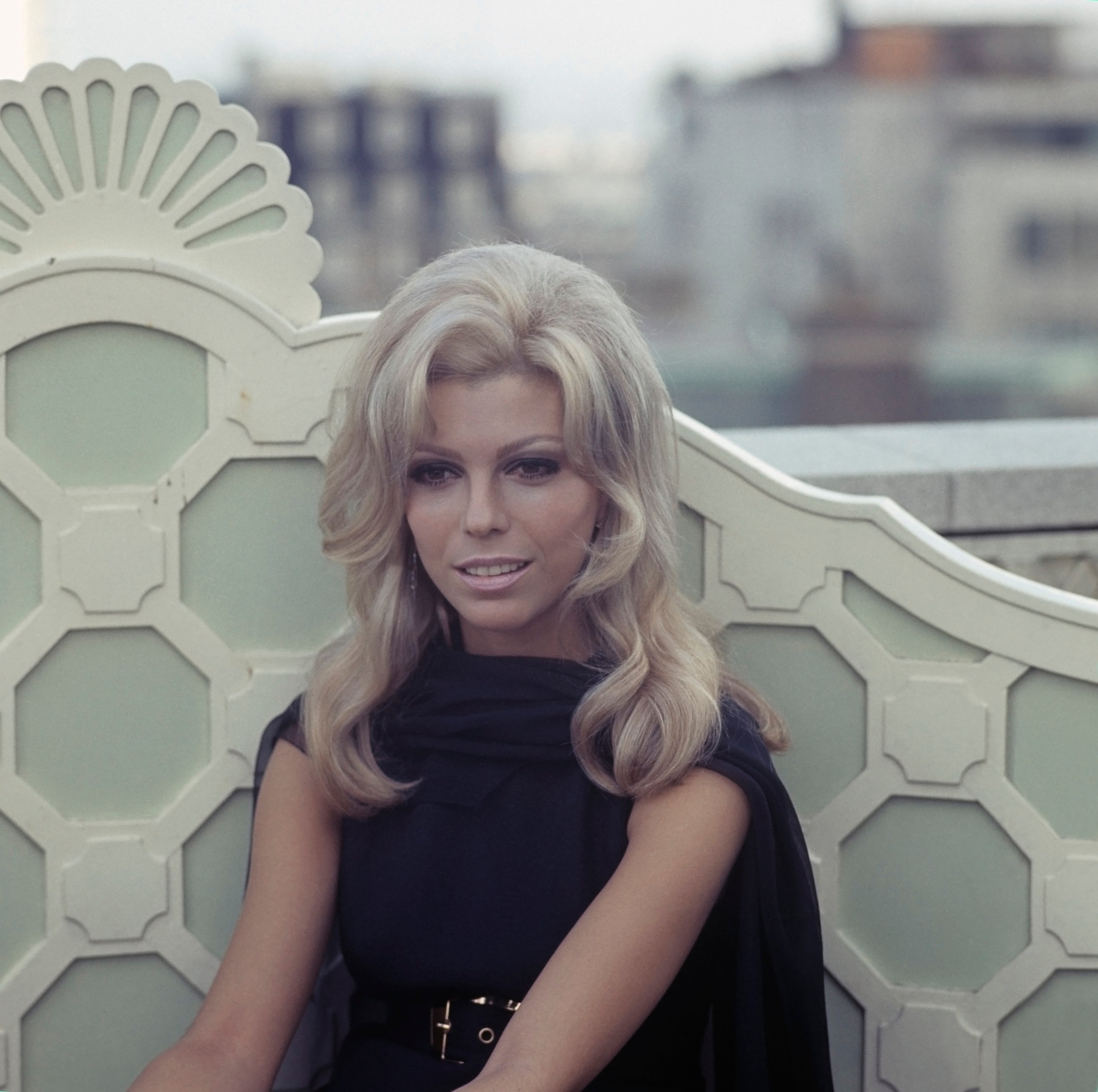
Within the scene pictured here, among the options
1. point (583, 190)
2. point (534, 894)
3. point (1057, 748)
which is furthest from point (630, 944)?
point (583, 190)

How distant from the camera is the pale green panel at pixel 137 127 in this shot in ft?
6.51

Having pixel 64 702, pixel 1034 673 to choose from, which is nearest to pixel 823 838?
pixel 1034 673

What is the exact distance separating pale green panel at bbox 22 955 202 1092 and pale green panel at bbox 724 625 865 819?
85 cm

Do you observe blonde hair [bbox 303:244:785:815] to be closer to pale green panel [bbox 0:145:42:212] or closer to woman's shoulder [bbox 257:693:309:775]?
woman's shoulder [bbox 257:693:309:775]

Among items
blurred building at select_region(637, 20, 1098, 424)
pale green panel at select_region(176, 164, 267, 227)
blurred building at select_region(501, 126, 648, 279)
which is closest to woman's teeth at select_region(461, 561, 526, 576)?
pale green panel at select_region(176, 164, 267, 227)

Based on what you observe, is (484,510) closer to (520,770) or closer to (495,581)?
(495,581)

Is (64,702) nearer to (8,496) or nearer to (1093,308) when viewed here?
(8,496)

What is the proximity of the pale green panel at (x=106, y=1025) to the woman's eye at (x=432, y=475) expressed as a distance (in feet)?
2.54

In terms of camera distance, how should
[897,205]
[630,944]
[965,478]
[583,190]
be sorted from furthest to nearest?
[583,190]
[897,205]
[965,478]
[630,944]

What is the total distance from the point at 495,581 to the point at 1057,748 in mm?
756

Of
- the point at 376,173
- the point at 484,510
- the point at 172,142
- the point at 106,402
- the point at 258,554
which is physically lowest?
the point at 258,554

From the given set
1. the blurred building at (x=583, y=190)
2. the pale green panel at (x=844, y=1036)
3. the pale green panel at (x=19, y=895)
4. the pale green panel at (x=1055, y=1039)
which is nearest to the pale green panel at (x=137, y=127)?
the pale green panel at (x=19, y=895)

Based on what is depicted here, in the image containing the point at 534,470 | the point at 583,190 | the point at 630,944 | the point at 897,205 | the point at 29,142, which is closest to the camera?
the point at 630,944

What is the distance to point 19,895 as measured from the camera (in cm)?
209
